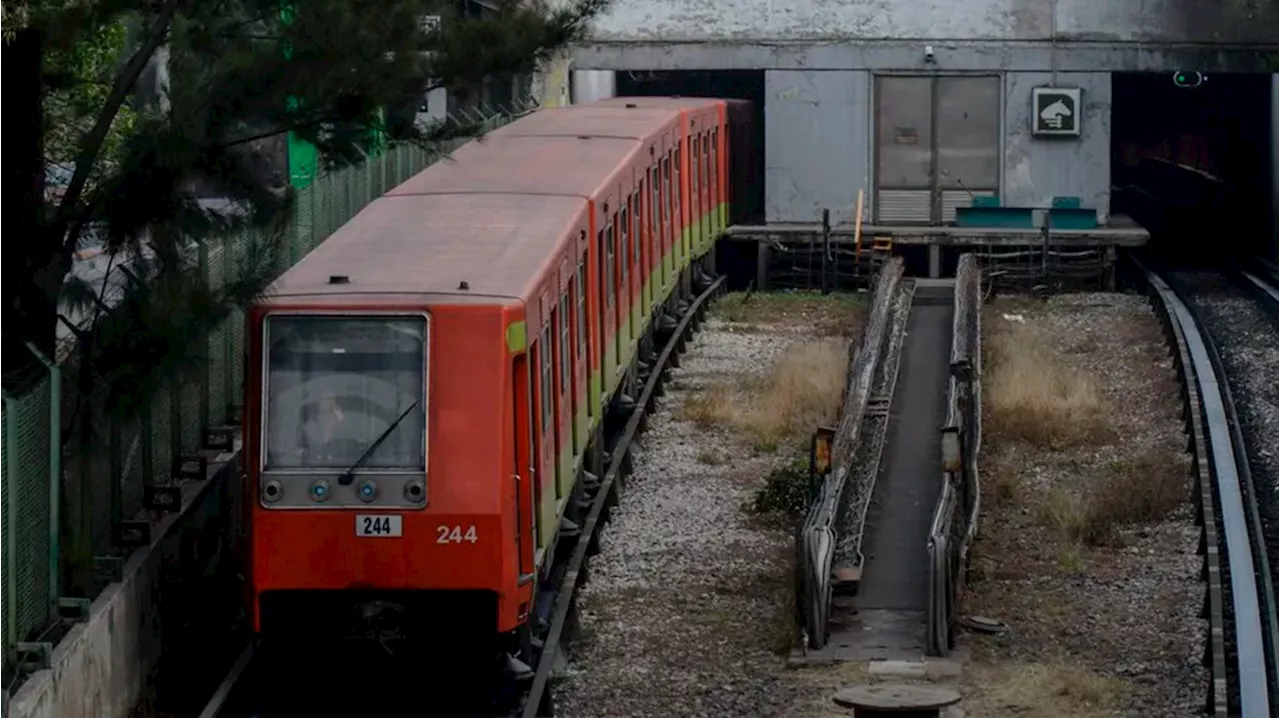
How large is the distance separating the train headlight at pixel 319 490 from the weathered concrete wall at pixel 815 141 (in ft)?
71.4

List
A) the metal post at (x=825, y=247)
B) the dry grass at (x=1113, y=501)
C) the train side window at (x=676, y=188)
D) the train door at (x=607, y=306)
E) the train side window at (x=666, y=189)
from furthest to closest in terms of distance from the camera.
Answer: the metal post at (x=825, y=247)
the train side window at (x=676, y=188)
the train side window at (x=666, y=189)
the train door at (x=607, y=306)
the dry grass at (x=1113, y=501)

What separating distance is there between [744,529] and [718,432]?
3.48m

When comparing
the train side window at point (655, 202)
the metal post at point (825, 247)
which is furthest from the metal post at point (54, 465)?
the metal post at point (825, 247)

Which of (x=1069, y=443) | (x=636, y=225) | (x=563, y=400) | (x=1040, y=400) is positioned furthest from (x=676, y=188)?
(x=563, y=400)

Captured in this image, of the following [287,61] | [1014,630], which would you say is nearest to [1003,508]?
[1014,630]

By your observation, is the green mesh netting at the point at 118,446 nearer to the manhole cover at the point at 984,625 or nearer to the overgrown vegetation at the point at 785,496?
the overgrown vegetation at the point at 785,496

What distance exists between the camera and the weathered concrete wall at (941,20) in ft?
102

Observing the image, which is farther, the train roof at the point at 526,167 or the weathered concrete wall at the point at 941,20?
the weathered concrete wall at the point at 941,20

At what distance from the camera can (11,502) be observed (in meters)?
10.2

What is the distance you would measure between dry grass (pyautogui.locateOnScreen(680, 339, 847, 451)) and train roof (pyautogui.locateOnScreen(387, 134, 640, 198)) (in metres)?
2.46

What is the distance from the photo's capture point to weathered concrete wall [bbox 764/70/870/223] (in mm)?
31984

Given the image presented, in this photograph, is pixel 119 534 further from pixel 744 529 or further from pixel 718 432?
pixel 718 432

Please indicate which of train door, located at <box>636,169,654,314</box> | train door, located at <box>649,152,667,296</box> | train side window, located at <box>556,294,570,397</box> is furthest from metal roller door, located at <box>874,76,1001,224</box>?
train side window, located at <box>556,294,570,397</box>

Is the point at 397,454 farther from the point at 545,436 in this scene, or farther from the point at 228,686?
the point at 228,686
